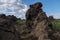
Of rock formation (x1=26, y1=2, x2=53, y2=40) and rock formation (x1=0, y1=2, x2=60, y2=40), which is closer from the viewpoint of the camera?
rock formation (x1=0, y1=2, x2=60, y2=40)

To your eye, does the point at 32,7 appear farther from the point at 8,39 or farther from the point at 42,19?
the point at 8,39

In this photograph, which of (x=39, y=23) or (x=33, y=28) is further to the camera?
(x=33, y=28)

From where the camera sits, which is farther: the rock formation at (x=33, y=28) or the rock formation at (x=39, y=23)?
the rock formation at (x=39, y=23)

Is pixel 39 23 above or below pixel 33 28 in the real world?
above

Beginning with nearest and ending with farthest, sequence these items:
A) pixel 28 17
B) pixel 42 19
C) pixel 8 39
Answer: pixel 8 39, pixel 42 19, pixel 28 17

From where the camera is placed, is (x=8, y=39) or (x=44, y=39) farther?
(x=44, y=39)

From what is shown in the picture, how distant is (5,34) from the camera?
45.4 ft

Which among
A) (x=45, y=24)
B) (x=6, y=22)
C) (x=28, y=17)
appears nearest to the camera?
(x=6, y=22)

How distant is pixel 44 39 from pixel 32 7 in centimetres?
3497

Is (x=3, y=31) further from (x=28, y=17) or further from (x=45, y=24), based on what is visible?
(x=28, y=17)

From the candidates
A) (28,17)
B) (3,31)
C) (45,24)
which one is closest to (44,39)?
(45,24)

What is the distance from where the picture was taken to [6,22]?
1700cm

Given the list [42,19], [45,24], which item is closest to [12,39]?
[45,24]

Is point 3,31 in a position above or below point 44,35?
above
